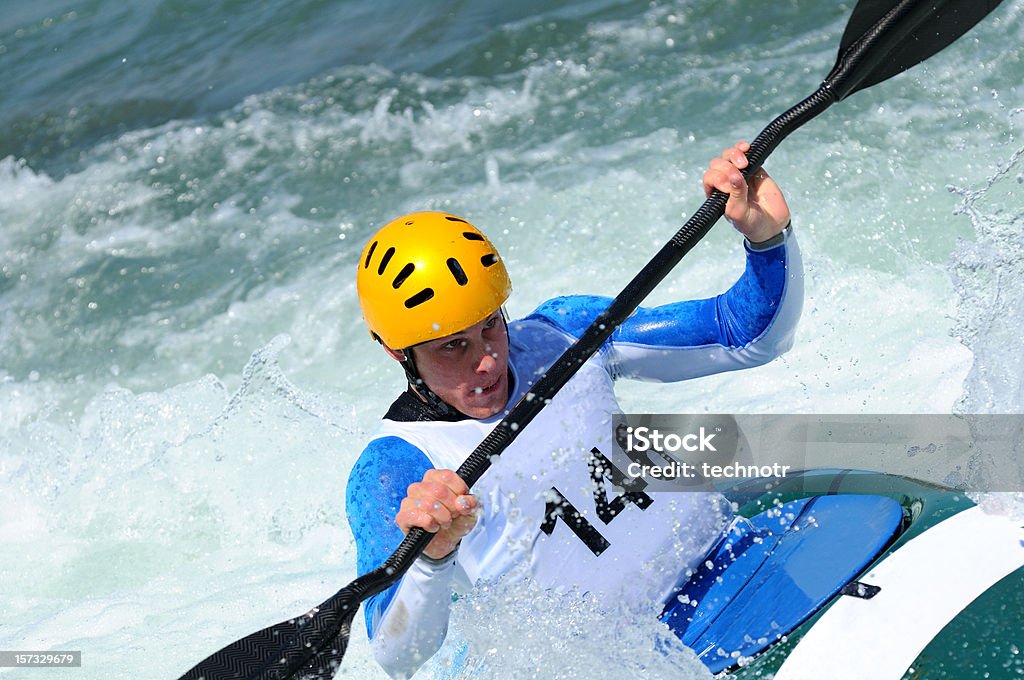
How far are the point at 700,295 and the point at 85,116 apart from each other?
14.6ft

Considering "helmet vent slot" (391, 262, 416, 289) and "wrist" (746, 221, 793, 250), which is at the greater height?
"wrist" (746, 221, 793, 250)

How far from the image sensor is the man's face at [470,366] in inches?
95.1

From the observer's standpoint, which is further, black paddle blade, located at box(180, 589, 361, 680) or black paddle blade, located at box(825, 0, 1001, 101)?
black paddle blade, located at box(825, 0, 1001, 101)

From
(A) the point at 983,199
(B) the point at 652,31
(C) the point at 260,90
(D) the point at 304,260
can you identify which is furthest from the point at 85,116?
(A) the point at 983,199

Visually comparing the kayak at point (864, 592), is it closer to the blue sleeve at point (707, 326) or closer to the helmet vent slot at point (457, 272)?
the blue sleeve at point (707, 326)

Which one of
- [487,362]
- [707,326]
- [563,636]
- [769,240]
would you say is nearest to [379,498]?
[487,362]

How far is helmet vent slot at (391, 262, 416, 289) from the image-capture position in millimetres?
2416

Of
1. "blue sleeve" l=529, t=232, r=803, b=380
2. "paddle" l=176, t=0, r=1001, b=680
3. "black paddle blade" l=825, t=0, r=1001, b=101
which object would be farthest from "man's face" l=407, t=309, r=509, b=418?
"black paddle blade" l=825, t=0, r=1001, b=101

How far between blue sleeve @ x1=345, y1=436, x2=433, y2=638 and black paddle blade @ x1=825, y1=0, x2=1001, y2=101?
49.2 inches

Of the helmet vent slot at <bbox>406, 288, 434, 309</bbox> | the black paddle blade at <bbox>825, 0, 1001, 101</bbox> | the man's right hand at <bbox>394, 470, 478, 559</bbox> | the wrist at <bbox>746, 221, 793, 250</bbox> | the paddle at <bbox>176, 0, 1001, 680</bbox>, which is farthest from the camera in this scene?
the black paddle blade at <bbox>825, 0, 1001, 101</bbox>

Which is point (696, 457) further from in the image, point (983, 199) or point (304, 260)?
point (304, 260)

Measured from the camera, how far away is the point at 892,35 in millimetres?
2877

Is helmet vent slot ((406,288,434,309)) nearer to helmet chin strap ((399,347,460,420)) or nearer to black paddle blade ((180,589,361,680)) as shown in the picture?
helmet chin strap ((399,347,460,420))

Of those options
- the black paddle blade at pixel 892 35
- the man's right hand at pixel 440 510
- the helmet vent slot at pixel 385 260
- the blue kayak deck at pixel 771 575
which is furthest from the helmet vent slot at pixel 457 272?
the black paddle blade at pixel 892 35
